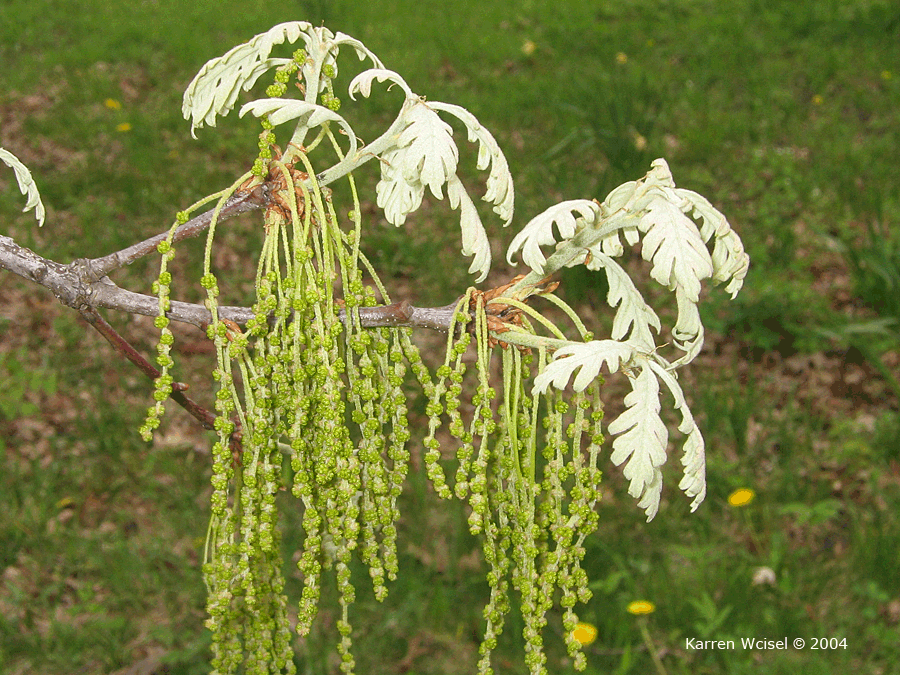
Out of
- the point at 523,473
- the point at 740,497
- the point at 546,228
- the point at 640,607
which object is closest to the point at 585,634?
the point at 640,607

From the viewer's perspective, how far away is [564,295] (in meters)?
4.51

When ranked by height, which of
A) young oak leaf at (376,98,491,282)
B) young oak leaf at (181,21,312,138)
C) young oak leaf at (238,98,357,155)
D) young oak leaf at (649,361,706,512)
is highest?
young oak leaf at (181,21,312,138)

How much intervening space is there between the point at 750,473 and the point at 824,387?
2.82 feet

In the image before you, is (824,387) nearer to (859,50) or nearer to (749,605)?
(749,605)

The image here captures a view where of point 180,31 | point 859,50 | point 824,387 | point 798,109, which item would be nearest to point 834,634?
point 824,387

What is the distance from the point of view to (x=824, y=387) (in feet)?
13.9

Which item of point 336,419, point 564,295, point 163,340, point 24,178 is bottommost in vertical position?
point 336,419

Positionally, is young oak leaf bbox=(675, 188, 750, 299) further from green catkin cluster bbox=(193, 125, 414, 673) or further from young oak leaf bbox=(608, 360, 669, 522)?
green catkin cluster bbox=(193, 125, 414, 673)

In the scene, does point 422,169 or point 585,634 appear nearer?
point 422,169

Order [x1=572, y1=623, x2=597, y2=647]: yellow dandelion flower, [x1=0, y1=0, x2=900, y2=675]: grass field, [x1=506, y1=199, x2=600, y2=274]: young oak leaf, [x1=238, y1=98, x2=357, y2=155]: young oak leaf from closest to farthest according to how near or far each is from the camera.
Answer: [x1=238, y1=98, x2=357, y2=155]: young oak leaf < [x1=506, y1=199, x2=600, y2=274]: young oak leaf < [x1=572, y1=623, x2=597, y2=647]: yellow dandelion flower < [x1=0, y1=0, x2=900, y2=675]: grass field

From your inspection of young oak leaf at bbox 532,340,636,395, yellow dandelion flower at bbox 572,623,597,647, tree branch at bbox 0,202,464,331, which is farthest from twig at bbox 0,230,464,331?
yellow dandelion flower at bbox 572,623,597,647

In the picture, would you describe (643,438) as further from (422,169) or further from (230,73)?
(230,73)

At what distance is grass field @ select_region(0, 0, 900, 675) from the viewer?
3.20 meters

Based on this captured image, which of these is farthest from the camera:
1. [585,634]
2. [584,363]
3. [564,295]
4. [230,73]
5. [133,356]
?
[564,295]
